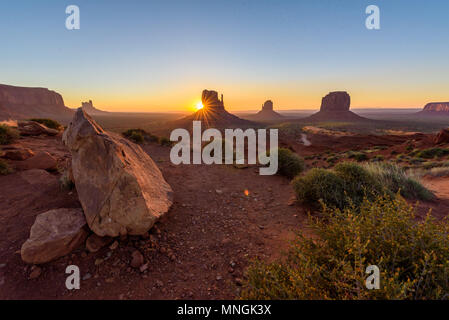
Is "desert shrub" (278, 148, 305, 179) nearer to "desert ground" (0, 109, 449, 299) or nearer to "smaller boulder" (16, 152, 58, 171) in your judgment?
"desert ground" (0, 109, 449, 299)

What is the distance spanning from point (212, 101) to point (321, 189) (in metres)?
75.1

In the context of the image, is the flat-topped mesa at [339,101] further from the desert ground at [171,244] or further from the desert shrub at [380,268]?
the desert shrub at [380,268]

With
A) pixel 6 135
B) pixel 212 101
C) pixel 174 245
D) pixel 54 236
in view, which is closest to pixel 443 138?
pixel 174 245

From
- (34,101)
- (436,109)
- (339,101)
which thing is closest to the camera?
(34,101)

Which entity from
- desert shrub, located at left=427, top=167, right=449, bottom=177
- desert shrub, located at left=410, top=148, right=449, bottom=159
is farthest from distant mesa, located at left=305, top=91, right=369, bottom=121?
desert shrub, located at left=427, top=167, right=449, bottom=177

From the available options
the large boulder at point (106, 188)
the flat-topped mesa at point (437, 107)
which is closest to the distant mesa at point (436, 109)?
the flat-topped mesa at point (437, 107)

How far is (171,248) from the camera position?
3.43m

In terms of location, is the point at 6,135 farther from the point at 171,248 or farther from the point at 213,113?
the point at 213,113

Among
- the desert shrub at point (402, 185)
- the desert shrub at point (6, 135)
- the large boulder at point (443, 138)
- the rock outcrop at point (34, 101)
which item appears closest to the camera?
the desert shrub at point (402, 185)

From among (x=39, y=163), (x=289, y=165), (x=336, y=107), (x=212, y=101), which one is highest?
(x=336, y=107)

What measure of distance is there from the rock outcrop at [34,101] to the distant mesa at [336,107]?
125m

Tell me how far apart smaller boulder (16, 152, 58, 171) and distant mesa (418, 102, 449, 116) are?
8072 inches

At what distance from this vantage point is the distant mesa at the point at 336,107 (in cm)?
9212
